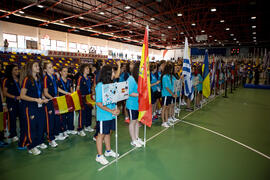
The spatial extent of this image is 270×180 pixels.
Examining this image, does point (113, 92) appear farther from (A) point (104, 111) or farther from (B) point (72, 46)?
(B) point (72, 46)

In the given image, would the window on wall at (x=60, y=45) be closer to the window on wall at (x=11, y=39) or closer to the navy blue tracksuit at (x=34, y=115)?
the window on wall at (x=11, y=39)

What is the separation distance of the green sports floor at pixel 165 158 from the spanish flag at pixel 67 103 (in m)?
0.77

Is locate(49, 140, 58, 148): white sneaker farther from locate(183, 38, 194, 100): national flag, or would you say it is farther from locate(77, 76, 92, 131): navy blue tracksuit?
locate(183, 38, 194, 100): national flag

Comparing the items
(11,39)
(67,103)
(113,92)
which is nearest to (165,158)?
(113,92)

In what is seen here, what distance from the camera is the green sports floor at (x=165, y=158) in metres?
2.57

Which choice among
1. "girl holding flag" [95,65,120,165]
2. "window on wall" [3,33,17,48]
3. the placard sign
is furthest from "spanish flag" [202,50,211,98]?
"window on wall" [3,33,17,48]

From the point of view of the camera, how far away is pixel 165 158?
3.06 metres

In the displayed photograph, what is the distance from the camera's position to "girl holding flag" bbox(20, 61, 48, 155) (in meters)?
2.80

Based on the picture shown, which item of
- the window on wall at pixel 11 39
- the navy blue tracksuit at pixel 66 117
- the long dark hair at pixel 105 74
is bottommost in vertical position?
the navy blue tracksuit at pixel 66 117

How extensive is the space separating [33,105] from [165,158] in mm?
2646

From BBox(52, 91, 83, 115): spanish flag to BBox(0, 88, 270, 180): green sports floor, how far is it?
2.52ft

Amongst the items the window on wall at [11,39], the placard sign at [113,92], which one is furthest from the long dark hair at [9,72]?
the window on wall at [11,39]

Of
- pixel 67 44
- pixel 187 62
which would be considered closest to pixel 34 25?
pixel 67 44

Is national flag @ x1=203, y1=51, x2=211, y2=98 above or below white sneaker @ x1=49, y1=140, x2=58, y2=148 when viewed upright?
above
